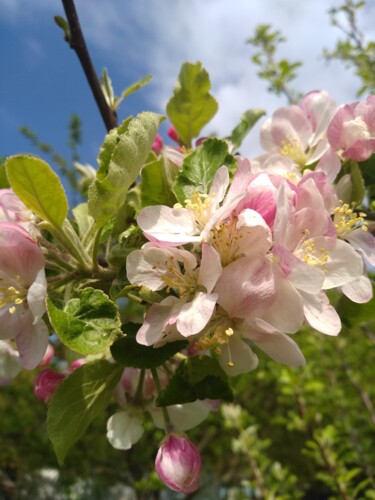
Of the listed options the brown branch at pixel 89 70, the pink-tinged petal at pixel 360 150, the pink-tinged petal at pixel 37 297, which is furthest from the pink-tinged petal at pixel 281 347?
the brown branch at pixel 89 70

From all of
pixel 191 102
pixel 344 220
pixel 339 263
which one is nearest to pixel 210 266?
pixel 339 263

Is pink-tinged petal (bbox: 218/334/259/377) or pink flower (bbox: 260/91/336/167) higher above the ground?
pink flower (bbox: 260/91/336/167)

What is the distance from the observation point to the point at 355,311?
981 mm

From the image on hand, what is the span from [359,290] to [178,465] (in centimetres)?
44

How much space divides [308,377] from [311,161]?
74.7 inches

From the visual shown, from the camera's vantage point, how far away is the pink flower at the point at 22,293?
68cm

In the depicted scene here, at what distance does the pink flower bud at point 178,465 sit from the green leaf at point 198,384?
10cm

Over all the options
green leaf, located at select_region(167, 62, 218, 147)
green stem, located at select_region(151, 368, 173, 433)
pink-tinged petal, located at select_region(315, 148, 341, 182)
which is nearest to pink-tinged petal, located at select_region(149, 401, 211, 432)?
green stem, located at select_region(151, 368, 173, 433)

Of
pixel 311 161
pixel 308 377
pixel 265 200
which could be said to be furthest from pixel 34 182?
pixel 308 377

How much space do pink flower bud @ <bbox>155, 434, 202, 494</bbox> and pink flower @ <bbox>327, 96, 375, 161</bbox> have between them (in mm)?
672

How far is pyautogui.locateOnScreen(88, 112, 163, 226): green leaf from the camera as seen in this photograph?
0.72m

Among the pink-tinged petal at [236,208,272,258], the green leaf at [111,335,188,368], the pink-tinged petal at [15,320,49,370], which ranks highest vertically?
the pink-tinged petal at [236,208,272,258]

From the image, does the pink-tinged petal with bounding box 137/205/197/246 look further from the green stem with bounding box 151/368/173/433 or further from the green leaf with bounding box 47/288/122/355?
the green stem with bounding box 151/368/173/433

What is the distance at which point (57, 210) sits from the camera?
753mm
